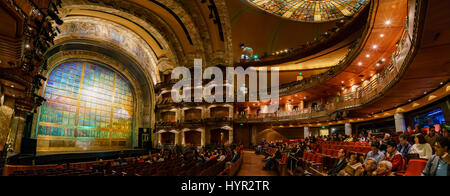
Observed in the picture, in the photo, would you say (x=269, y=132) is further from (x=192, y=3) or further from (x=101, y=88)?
(x=101, y=88)

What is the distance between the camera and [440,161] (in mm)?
2873

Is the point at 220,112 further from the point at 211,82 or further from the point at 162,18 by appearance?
the point at 162,18

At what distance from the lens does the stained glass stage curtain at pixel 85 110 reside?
61.3ft

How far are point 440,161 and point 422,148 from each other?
81.8 inches

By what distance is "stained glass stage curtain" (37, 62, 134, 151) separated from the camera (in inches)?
735

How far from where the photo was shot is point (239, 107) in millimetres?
28500

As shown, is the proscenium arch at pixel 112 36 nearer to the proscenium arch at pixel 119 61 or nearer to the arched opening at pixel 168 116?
the proscenium arch at pixel 119 61

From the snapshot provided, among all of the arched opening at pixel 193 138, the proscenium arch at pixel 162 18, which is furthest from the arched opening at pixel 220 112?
the proscenium arch at pixel 162 18

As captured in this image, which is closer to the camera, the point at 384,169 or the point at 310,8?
the point at 384,169

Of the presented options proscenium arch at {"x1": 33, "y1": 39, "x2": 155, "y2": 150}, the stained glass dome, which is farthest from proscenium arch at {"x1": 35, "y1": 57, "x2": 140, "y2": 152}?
the stained glass dome

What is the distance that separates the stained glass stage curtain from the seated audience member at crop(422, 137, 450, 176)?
2320 cm

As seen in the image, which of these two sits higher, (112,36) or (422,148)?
(112,36)

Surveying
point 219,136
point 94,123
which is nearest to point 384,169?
point 219,136
